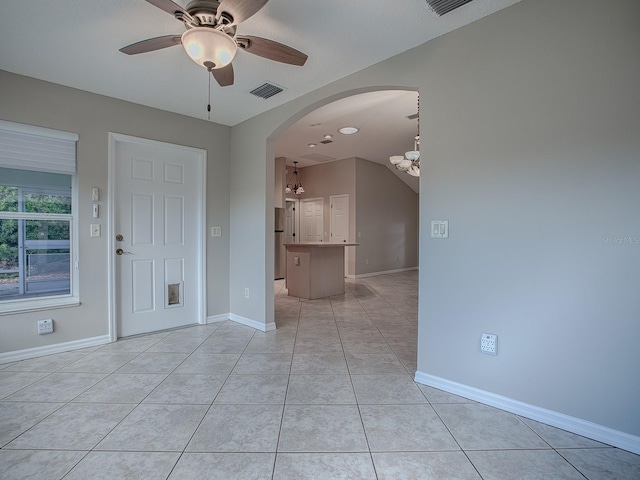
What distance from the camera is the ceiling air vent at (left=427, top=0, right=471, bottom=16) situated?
73.4 inches

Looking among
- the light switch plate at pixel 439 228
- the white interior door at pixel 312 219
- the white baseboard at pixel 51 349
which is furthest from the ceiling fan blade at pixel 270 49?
the white interior door at pixel 312 219

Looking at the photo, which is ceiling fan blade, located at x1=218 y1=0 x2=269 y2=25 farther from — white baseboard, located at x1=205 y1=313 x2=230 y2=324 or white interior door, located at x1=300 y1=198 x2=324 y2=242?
white interior door, located at x1=300 y1=198 x2=324 y2=242

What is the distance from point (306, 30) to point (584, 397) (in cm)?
281

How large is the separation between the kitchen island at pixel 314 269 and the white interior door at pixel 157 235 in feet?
6.20

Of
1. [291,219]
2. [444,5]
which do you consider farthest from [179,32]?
[291,219]

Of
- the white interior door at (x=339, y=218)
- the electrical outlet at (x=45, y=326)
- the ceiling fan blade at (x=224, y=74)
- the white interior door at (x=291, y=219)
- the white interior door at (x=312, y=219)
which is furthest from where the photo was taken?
the white interior door at (x=291, y=219)

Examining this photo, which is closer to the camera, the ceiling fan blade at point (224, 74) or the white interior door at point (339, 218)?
the ceiling fan blade at point (224, 74)

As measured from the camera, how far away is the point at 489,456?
1.58 m

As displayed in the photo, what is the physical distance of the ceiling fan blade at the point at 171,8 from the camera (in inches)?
60.4

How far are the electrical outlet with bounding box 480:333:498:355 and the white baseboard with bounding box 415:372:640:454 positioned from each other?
277 millimetres

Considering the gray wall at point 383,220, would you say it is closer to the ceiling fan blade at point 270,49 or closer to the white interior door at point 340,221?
the white interior door at point 340,221

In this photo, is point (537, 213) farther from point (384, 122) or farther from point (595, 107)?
point (384, 122)

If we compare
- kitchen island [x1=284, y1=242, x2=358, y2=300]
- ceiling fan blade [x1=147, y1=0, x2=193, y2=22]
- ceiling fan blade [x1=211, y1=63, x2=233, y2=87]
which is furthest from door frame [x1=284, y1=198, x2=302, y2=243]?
ceiling fan blade [x1=147, y1=0, x2=193, y2=22]

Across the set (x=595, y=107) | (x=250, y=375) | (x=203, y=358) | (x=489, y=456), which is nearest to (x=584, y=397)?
(x=489, y=456)
